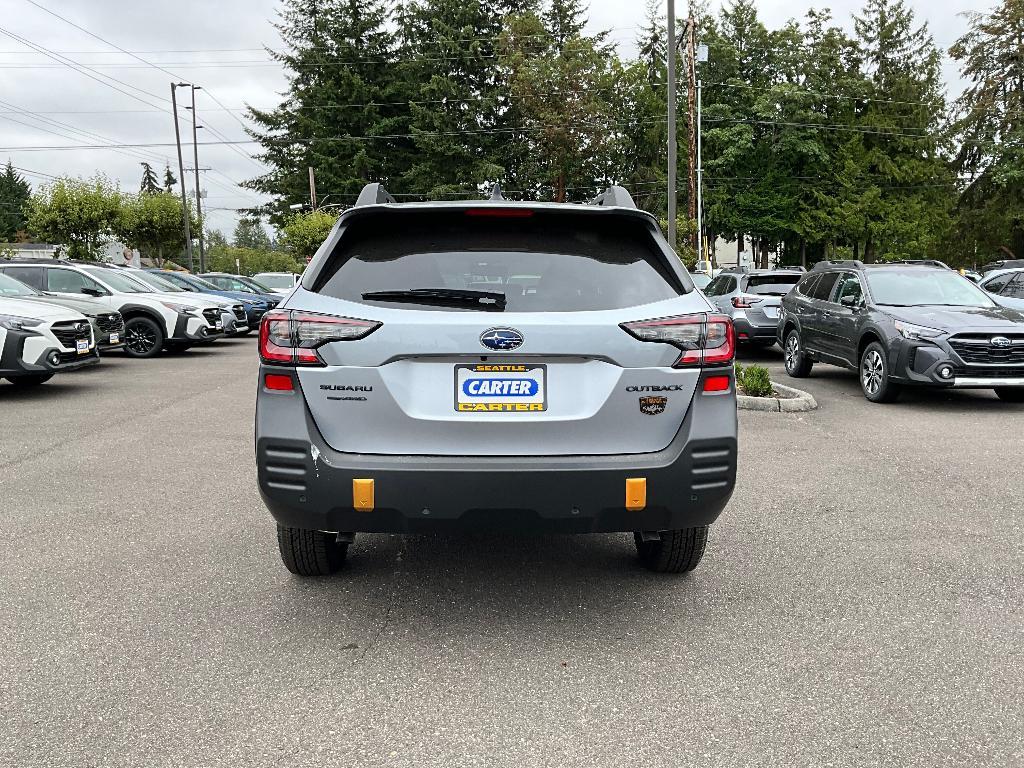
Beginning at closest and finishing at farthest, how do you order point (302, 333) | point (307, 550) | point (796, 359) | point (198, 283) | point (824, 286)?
point (302, 333), point (307, 550), point (824, 286), point (796, 359), point (198, 283)

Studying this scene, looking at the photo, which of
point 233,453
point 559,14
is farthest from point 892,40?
point 233,453

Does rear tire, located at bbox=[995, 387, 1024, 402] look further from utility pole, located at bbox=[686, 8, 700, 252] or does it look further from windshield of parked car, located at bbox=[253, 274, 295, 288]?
windshield of parked car, located at bbox=[253, 274, 295, 288]

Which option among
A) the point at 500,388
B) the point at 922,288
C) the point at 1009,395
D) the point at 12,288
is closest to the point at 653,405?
the point at 500,388

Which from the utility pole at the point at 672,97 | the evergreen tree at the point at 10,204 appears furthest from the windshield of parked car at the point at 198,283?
the evergreen tree at the point at 10,204

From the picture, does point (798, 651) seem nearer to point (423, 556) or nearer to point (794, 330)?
point (423, 556)

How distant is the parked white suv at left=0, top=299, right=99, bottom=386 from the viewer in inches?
426

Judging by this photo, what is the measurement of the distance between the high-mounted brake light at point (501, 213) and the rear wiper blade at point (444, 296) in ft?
1.28

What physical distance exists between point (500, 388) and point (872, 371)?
8.40 metres

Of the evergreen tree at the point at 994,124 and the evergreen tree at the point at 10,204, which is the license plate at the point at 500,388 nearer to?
the evergreen tree at the point at 994,124

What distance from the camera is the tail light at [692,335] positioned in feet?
11.6

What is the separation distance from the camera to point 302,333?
11.6 ft

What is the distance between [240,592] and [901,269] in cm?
997

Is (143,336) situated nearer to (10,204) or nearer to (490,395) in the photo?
(490,395)

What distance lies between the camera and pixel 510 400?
11.4 feet
